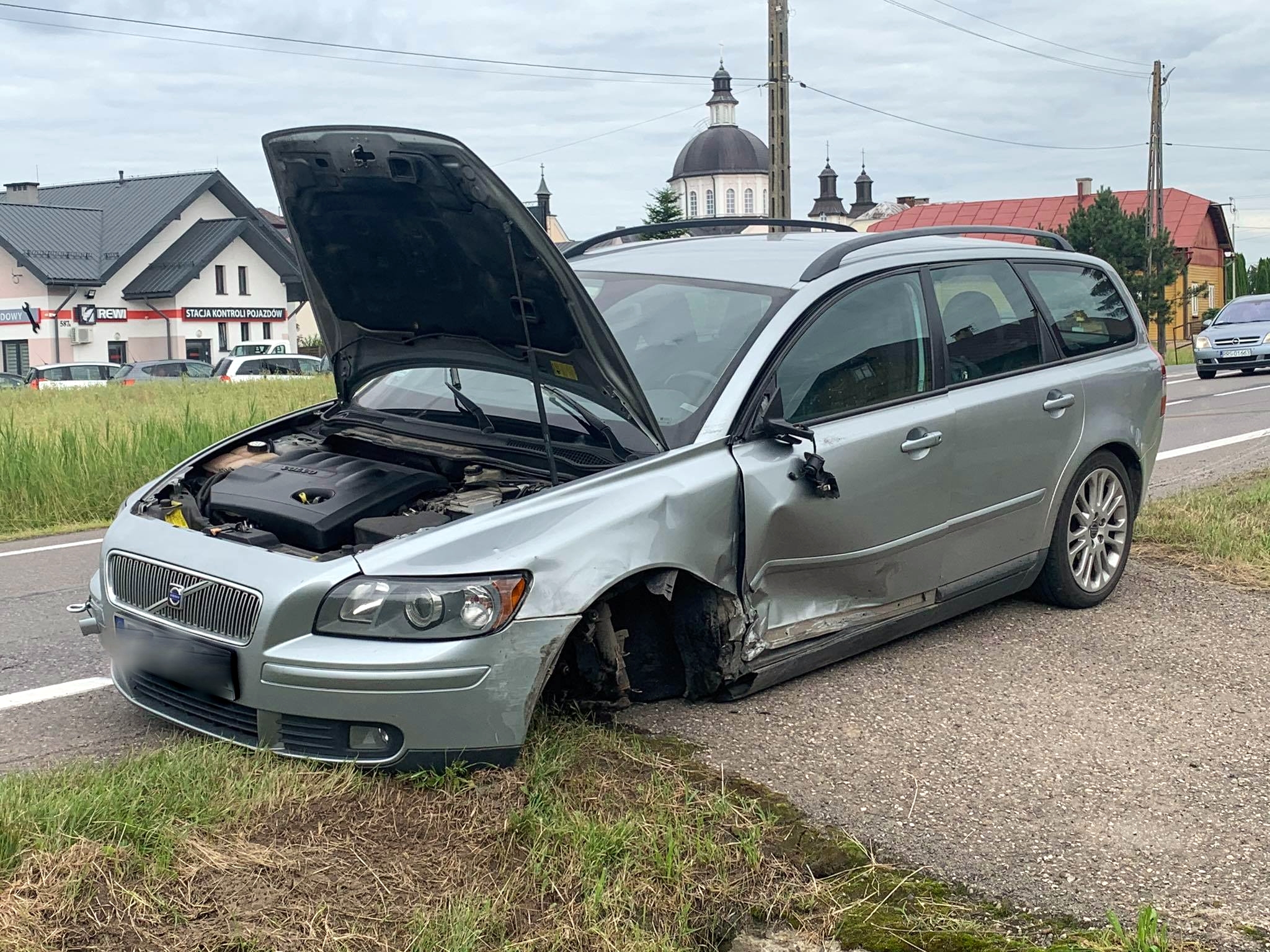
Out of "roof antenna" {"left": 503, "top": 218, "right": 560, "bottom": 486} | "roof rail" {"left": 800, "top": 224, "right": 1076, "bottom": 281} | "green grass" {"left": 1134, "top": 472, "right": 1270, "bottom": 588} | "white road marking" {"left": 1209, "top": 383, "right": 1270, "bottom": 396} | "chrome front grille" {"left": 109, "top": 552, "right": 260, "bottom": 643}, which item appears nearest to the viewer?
"chrome front grille" {"left": 109, "top": 552, "right": 260, "bottom": 643}

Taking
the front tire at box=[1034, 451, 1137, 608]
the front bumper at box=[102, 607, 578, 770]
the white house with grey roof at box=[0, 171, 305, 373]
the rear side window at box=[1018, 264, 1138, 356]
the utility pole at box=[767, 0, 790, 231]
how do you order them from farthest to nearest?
the white house with grey roof at box=[0, 171, 305, 373] → the utility pole at box=[767, 0, 790, 231] → the rear side window at box=[1018, 264, 1138, 356] → the front tire at box=[1034, 451, 1137, 608] → the front bumper at box=[102, 607, 578, 770]

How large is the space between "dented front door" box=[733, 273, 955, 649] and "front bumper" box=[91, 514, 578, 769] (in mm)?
929

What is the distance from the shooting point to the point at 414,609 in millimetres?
3529

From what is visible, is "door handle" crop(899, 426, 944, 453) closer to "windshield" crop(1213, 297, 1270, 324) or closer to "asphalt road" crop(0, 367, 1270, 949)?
"asphalt road" crop(0, 367, 1270, 949)

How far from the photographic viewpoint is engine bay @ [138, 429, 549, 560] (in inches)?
157

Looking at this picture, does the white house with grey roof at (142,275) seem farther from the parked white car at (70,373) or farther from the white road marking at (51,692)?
the white road marking at (51,692)

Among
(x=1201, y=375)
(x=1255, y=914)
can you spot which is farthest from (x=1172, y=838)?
(x=1201, y=375)

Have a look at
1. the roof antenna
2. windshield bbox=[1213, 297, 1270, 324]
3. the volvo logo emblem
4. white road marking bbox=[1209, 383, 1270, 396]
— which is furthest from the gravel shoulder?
windshield bbox=[1213, 297, 1270, 324]

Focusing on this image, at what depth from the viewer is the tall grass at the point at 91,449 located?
9891 mm

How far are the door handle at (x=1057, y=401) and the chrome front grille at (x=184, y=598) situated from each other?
3331mm

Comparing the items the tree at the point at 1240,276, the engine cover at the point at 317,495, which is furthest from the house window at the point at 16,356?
the tree at the point at 1240,276

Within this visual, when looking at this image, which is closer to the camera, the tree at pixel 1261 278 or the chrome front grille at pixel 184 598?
the chrome front grille at pixel 184 598

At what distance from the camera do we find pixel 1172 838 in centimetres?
354

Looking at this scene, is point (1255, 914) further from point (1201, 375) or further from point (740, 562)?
point (1201, 375)
